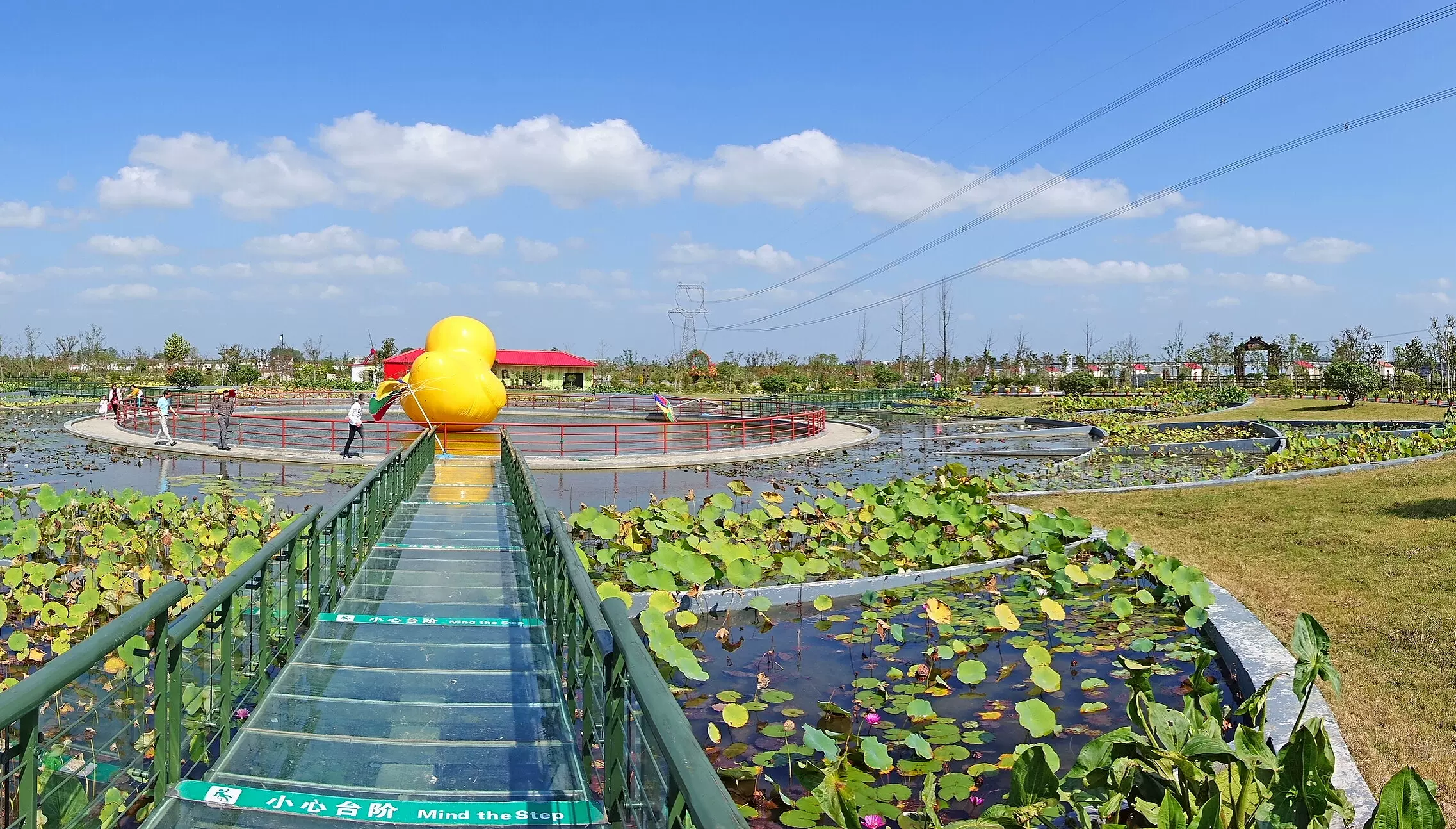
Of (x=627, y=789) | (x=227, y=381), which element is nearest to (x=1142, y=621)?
(x=627, y=789)

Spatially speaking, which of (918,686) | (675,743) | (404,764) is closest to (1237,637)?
(918,686)

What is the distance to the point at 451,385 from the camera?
60.8ft

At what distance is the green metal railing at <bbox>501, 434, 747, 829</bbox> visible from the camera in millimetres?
1863

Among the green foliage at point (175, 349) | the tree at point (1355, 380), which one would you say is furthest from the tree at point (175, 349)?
the tree at point (1355, 380)

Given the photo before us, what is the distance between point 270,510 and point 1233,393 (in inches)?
1657

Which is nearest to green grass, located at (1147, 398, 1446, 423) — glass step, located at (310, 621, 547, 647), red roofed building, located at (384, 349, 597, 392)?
glass step, located at (310, 621, 547, 647)

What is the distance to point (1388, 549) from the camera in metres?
8.31

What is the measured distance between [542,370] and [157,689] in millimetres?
63842

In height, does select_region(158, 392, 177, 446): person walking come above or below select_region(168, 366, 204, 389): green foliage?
below

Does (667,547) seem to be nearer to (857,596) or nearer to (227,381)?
(857,596)

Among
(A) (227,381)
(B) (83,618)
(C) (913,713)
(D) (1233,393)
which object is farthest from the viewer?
(A) (227,381)

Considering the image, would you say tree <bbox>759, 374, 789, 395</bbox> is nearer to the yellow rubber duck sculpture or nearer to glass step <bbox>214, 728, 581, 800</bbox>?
the yellow rubber duck sculpture

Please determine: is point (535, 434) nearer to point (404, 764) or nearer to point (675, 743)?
point (404, 764)

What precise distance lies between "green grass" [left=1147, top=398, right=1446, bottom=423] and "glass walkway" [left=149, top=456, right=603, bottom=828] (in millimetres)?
29415
